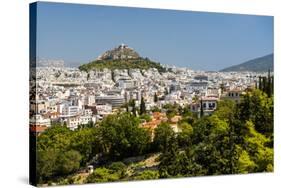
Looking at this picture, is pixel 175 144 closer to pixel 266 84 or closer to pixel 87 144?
pixel 87 144

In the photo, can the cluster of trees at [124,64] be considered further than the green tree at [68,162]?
Yes

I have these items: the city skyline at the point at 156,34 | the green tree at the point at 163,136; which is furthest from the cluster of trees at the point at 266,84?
the green tree at the point at 163,136

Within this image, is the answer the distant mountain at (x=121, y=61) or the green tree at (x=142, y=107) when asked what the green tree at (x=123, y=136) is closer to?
the green tree at (x=142, y=107)

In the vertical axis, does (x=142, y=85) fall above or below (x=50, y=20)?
below

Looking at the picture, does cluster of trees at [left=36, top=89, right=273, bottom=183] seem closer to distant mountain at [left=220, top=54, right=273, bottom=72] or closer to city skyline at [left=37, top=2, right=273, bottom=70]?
distant mountain at [left=220, top=54, right=273, bottom=72]

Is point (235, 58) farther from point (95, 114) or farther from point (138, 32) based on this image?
point (95, 114)

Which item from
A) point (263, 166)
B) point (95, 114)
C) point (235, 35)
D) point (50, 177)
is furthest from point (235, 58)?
point (50, 177)

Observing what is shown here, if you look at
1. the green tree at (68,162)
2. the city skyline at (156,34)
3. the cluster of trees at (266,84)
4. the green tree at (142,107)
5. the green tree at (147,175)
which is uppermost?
the city skyline at (156,34)
